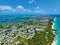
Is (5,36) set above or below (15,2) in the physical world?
below

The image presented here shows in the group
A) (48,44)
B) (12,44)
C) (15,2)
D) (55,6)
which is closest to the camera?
(12,44)

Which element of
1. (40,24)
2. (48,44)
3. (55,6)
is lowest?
(48,44)

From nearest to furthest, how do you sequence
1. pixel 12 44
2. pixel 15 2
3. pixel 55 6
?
pixel 12 44
pixel 15 2
pixel 55 6

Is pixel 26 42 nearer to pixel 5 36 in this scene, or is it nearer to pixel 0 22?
pixel 5 36

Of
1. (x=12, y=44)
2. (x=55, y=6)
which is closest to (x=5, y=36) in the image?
(x=12, y=44)

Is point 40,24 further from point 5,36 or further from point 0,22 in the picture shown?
point 5,36

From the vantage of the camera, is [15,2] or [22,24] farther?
[22,24]
